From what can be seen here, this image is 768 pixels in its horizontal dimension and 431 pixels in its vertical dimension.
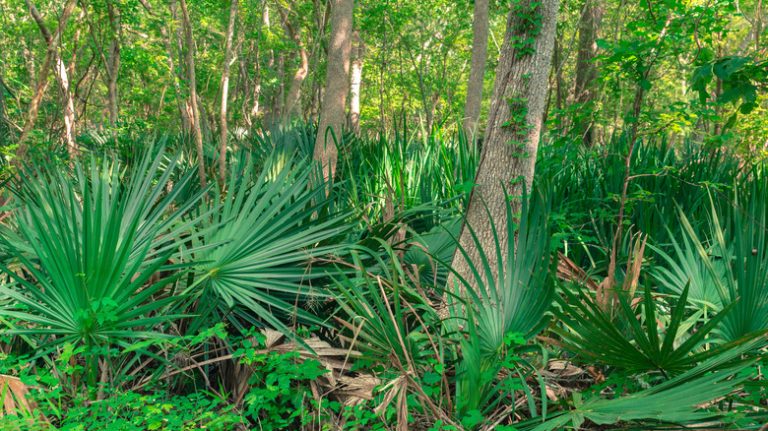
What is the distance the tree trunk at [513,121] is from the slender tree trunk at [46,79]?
3.66m

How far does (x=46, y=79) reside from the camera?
22.7ft

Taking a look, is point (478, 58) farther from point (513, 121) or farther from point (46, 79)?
point (513, 121)

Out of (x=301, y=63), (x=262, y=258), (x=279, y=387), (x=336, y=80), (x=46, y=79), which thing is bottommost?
(x=279, y=387)

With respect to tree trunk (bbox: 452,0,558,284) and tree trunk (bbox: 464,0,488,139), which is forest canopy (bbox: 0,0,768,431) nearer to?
tree trunk (bbox: 452,0,558,284)

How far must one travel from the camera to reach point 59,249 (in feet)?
11.1

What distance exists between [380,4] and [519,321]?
38.5 ft

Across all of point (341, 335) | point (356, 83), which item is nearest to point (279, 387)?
point (341, 335)

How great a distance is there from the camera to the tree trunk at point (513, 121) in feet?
13.6

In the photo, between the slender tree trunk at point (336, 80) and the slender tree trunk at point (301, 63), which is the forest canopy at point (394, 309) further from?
the slender tree trunk at point (301, 63)

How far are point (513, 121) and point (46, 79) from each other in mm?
5165

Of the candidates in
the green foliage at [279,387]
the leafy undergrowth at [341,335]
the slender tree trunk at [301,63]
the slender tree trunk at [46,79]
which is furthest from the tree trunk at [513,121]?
the slender tree trunk at [301,63]

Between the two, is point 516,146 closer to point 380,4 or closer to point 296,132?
point 296,132

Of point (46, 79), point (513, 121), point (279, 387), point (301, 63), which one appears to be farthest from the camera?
point (301, 63)

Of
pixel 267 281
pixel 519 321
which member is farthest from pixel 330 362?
pixel 519 321
